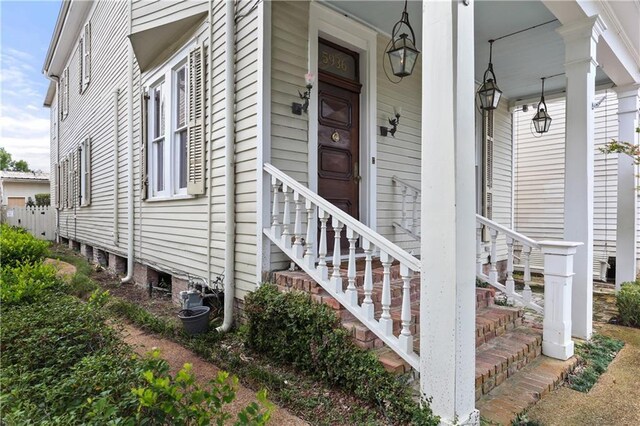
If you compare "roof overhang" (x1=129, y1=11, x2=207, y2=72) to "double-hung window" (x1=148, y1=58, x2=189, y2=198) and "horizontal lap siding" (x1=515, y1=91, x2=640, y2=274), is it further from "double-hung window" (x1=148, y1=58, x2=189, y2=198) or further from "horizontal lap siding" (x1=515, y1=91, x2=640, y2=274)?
"horizontal lap siding" (x1=515, y1=91, x2=640, y2=274)

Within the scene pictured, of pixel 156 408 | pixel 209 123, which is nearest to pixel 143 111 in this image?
pixel 209 123

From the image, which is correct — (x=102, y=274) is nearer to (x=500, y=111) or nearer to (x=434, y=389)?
(x=434, y=389)

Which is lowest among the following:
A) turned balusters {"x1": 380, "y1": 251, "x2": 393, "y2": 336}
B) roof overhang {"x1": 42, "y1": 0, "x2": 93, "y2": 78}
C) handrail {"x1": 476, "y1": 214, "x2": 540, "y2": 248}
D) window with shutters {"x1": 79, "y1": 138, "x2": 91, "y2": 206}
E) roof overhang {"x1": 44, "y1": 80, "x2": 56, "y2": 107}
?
turned balusters {"x1": 380, "y1": 251, "x2": 393, "y2": 336}

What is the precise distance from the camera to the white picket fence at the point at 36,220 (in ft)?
48.8

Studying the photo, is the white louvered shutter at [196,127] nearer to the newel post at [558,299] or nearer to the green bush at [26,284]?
the green bush at [26,284]

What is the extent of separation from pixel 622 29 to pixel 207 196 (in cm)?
Answer: 523

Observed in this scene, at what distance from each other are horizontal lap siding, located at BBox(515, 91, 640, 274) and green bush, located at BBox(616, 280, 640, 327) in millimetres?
3704

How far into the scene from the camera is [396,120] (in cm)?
471

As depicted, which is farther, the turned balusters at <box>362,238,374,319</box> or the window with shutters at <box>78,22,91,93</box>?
the window with shutters at <box>78,22,91,93</box>

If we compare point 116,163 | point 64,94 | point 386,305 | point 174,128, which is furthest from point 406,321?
point 64,94

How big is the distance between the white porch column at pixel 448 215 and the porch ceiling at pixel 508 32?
7.32ft

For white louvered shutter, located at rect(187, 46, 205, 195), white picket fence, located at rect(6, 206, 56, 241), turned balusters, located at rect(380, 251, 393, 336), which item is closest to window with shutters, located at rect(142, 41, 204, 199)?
white louvered shutter, located at rect(187, 46, 205, 195)

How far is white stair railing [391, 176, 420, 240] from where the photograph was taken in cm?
479

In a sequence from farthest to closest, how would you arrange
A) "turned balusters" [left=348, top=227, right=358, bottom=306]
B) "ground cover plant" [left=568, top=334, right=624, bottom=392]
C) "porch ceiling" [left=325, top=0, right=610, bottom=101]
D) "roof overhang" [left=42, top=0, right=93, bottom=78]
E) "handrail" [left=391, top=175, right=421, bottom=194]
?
1. "roof overhang" [left=42, top=0, right=93, bottom=78]
2. "handrail" [left=391, top=175, right=421, bottom=194]
3. "porch ceiling" [left=325, top=0, right=610, bottom=101]
4. "ground cover plant" [left=568, top=334, right=624, bottom=392]
5. "turned balusters" [left=348, top=227, right=358, bottom=306]
